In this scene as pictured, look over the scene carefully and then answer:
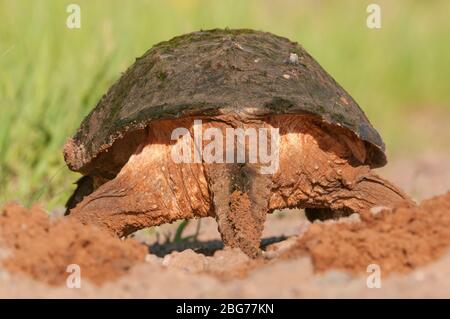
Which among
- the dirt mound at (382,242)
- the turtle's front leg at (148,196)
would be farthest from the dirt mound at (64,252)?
the turtle's front leg at (148,196)

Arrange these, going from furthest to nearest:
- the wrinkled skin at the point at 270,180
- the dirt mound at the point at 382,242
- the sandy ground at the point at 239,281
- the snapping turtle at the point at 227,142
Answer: the wrinkled skin at the point at 270,180
the snapping turtle at the point at 227,142
the dirt mound at the point at 382,242
the sandy ground at the point at 239,281

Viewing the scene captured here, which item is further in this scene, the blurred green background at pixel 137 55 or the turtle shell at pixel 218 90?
the blurred green background at pixel 137 55

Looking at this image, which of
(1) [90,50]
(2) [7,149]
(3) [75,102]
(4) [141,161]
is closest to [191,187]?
(4) [141,161]

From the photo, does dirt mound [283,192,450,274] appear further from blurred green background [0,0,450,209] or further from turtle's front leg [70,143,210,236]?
blurred green background [0,0,450,209]

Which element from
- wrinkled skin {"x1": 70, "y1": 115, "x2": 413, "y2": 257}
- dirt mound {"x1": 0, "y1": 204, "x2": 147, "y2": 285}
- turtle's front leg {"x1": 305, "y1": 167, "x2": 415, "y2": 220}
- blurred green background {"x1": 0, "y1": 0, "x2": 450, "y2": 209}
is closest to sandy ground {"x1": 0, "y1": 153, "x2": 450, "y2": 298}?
dirt mound {"x1": 0, "y1": 204, "x2": 147, "y2": 285}

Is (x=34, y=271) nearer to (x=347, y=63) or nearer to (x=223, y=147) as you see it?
(x=223, y=147)

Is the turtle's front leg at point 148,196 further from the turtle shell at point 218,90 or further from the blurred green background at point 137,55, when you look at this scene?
the blurred green background at point 137,55

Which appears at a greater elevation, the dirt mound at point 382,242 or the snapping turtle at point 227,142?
the snapping turtle at point 227,142

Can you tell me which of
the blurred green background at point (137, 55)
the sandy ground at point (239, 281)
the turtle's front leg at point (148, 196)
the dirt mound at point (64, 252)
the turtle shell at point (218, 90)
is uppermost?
the blurred green background at point (137, 55)
